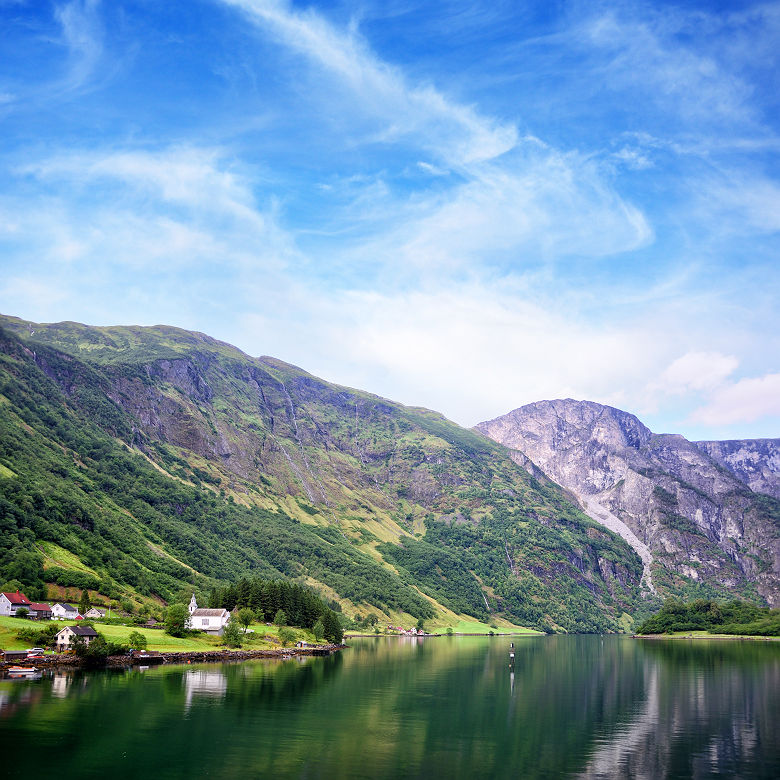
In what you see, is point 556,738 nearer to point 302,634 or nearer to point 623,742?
point 623,742

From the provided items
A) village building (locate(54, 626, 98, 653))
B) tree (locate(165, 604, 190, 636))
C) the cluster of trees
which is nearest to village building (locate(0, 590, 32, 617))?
tree (locate(165, 604, 190, 636))

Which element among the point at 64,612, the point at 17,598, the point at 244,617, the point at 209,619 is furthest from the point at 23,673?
the point at 209,619

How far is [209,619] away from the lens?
497 ft

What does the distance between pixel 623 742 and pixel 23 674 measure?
7372 centimetres

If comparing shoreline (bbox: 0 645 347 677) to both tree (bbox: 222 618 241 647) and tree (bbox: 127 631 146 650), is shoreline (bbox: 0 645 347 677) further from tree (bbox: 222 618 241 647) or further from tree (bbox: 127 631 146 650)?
tree (bbox: 222 618 241 647)

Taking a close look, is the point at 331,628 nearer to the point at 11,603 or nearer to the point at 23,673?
the point at 11,603

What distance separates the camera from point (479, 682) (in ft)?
344

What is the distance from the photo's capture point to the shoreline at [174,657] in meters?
93.2

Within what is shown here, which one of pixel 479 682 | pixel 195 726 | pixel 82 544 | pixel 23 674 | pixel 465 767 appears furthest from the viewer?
pixel 82 544

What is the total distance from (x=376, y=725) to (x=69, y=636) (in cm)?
6357

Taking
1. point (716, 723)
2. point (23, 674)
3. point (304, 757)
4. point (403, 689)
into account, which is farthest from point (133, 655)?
point (716, 723)

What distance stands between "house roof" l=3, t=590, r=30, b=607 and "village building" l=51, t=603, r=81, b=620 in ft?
18.3

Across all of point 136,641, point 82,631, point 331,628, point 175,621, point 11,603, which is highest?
point 11,603

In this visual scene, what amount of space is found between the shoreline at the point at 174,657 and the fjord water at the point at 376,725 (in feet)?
21.7
